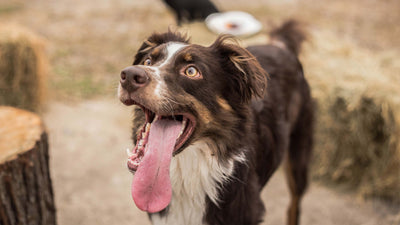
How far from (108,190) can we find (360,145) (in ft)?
9.34

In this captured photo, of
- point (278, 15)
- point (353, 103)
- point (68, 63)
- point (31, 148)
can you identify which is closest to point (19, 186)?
point (31, 148)

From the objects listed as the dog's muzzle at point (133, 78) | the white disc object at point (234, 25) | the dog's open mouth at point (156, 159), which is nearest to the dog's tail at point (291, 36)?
the dog's open mouth at point (156, 159)

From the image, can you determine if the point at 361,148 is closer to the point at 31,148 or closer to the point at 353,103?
the point at 353,103

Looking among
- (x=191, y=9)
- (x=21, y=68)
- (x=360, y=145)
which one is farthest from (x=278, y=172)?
(x=191, y=9)

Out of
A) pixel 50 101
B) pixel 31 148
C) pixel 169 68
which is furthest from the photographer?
pixel 50 101

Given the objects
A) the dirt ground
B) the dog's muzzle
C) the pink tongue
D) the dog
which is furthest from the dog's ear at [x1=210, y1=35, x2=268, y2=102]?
the dog

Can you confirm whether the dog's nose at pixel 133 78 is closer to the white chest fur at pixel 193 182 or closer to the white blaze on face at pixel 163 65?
the white blaze on face at pixel 163 65

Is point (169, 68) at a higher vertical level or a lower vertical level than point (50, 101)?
higher

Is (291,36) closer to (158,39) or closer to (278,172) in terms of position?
(158,39)

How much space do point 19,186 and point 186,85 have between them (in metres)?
1.54

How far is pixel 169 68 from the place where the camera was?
2287 mm

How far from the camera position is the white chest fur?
246 centimetres

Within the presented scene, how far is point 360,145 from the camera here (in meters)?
4.36

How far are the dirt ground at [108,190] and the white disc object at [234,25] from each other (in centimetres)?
235
